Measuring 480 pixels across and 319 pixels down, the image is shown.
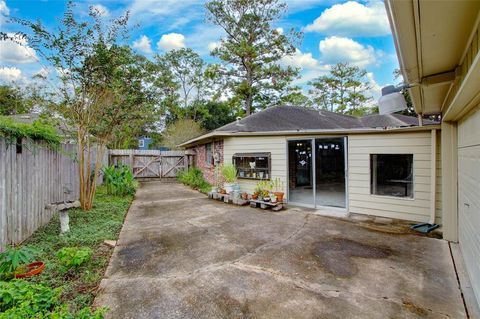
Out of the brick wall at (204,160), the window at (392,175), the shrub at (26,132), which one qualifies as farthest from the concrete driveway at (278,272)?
the brick wall at (204,160)

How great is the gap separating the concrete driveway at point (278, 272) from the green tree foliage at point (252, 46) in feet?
→ 45.9

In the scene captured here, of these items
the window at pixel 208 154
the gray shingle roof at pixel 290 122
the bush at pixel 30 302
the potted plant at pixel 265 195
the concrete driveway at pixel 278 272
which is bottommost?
the concrete driveway at pixel 278 272

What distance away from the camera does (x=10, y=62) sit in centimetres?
660

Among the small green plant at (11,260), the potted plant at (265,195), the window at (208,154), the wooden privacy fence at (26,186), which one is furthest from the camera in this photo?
the window at (208,154)

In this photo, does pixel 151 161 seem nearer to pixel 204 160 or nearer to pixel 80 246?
pixel 204 160

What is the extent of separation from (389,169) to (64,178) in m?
7.78

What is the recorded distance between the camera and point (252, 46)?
16547 millimetres

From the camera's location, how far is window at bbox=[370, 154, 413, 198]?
5.27 metres

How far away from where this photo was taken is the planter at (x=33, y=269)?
8.95ft

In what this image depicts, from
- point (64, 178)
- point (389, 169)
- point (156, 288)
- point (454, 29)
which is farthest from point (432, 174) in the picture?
point (64, 178)

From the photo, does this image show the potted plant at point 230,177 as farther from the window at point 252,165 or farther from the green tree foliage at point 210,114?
the green tree foliage at point 210,114

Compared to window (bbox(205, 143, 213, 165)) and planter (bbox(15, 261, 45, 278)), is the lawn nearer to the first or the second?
planter (bbox(15, 261, 45, 278))

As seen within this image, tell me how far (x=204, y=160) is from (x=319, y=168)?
538cm

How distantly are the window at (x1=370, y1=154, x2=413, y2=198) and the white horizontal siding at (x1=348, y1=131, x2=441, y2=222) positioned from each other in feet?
0.29
